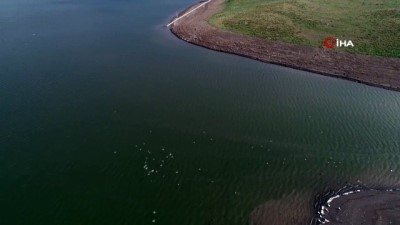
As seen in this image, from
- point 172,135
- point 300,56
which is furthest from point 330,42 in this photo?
point 172,135

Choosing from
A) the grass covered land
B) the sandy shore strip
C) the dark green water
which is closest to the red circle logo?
the grass covered land

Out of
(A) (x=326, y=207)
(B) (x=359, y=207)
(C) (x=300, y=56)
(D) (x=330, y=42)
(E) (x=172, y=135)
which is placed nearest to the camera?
(B) (x=359, y=207)

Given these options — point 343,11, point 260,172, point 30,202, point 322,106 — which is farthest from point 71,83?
point 343,11

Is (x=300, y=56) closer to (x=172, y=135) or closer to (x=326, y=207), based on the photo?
(x=172, y=135)

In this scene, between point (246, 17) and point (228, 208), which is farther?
point (246, 17)

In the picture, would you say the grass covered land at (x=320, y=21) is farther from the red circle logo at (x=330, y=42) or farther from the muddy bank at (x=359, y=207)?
the muddy bank at (x=359, y=207)

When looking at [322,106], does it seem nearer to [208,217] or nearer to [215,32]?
[208,217]
